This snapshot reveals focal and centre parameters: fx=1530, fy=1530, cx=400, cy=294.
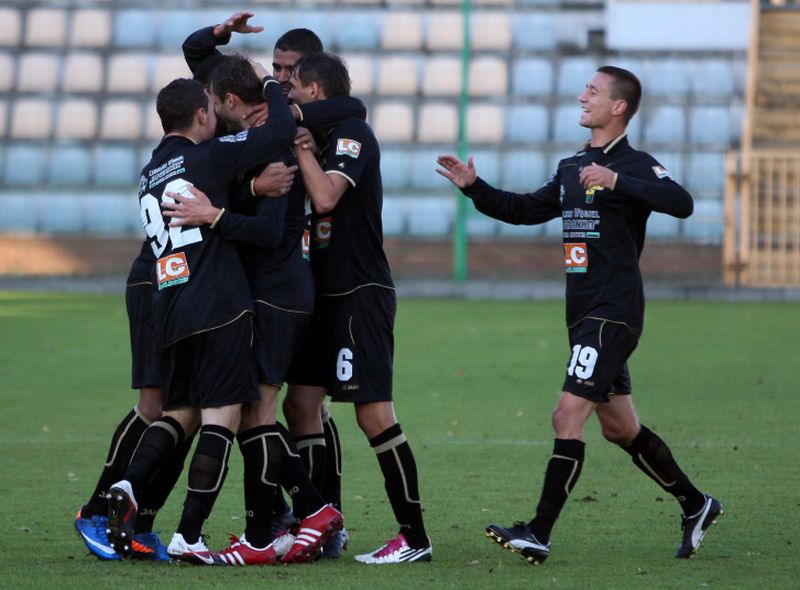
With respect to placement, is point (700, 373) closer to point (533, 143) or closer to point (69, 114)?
point (533, 143)

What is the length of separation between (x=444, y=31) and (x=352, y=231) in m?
17.9

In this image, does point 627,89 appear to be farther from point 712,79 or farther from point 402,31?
point 402,31

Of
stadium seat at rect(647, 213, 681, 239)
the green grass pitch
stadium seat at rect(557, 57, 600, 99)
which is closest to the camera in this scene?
the green grass pitch

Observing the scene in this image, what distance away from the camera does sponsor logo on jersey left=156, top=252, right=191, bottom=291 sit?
5465mm

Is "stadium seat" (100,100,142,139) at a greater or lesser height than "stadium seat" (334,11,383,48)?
lesser

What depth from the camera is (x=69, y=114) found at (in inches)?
901

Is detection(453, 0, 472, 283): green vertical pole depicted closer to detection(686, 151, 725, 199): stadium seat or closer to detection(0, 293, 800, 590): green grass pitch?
detection(686, 151, 725, 199): stadium seat

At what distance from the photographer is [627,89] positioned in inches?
231

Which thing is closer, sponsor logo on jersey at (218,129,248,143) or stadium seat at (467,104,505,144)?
sponsor logo on jersey at (218,129,248,143)

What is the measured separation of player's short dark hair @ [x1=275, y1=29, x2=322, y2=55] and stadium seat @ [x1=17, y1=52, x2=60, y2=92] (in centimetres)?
1788

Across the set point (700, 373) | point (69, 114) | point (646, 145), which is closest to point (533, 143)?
point (646, 145)

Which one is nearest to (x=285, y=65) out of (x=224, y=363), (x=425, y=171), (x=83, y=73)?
(x=224, y=363)

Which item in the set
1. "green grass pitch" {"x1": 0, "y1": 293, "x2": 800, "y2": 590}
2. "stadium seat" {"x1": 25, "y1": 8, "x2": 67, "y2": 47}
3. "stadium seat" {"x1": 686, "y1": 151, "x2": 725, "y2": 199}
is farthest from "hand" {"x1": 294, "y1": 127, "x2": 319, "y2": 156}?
"stadium seat" {"x1": 25, "y1": 8, "x2": 67, "y2": 47}

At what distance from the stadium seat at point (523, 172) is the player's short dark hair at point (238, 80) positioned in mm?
15109
